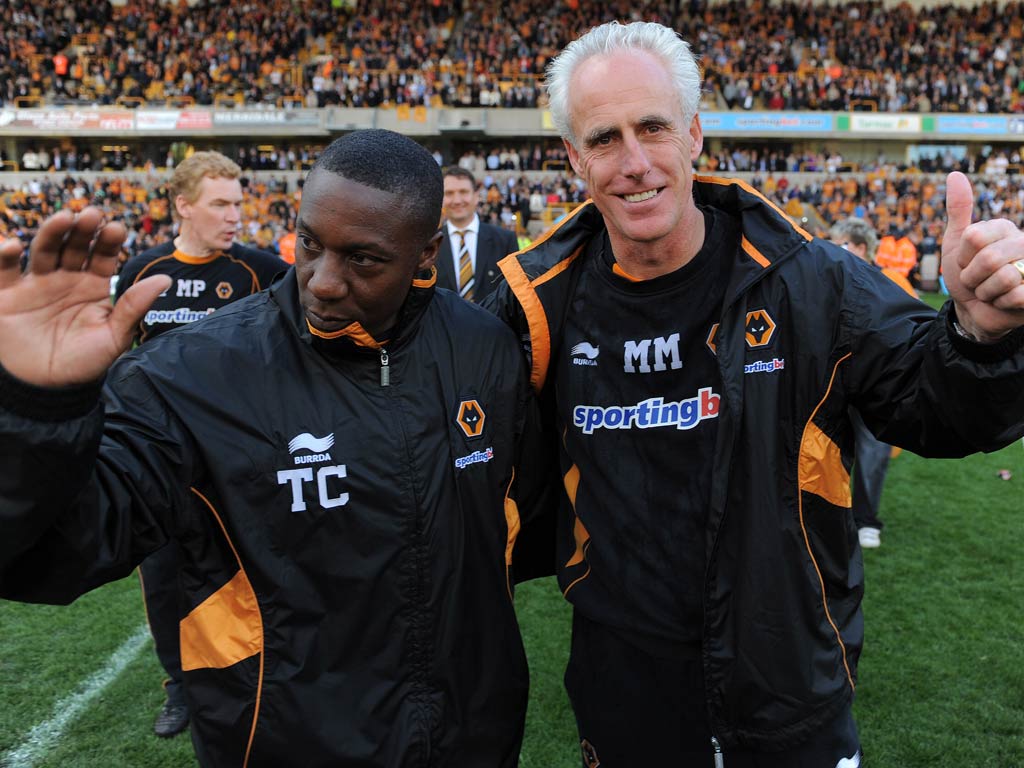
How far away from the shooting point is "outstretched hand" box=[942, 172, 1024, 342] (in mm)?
1377

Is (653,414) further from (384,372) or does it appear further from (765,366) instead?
(384,372)

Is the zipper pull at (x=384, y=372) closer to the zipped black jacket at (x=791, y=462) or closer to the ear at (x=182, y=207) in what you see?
the zipped black jacket at (x=791, y=462)

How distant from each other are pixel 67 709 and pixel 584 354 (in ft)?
10.5

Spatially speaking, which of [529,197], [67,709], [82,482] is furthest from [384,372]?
[529,197]

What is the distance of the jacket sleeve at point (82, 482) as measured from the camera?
1162mm

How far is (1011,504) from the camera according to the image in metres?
6.62

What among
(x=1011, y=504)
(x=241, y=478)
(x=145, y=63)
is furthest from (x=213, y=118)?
(x=241, y=478)

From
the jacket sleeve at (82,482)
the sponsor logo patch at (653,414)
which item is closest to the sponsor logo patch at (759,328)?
the sponsor logo patch at (653,414)

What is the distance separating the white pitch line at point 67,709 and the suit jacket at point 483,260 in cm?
314

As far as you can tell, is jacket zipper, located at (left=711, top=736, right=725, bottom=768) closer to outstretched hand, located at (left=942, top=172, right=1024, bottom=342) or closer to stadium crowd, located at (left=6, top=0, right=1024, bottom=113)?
outstretched hand, located at (left=942, top=172, right=1024, bottom=342)

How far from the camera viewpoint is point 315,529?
65.2 inches

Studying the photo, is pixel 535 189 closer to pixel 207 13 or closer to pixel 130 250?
pixel 130 250

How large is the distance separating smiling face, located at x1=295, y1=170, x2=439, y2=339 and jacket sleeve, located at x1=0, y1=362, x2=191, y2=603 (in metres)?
0.36

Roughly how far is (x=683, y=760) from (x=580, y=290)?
1172 mm
